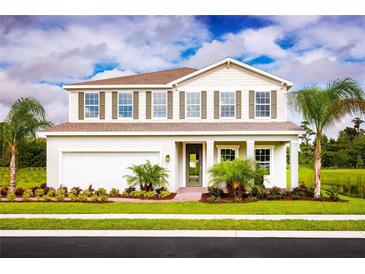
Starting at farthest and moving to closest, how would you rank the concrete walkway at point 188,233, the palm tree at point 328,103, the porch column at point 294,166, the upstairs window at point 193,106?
1. the upstairs window at point 193,106
2. the porch column at point 294,166
3. the palm tree at point 328,103
4. the concrete walkway at point 188,233

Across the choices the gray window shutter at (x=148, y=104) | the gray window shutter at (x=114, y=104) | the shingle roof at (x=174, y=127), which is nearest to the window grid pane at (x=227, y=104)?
the shingle roof at (x=174, y=127)

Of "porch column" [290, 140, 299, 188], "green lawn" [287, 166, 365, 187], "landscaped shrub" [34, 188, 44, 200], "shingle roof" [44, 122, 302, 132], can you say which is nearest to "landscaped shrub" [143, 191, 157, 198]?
"shingle roof" [44, 122, 302, 132]

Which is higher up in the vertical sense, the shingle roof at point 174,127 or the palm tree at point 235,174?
the shingle roof at point 174,127

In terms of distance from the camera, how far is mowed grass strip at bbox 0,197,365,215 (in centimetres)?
1259

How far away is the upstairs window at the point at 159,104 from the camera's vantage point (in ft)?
64.9

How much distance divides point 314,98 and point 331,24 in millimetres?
4260

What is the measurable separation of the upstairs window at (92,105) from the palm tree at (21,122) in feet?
7.22

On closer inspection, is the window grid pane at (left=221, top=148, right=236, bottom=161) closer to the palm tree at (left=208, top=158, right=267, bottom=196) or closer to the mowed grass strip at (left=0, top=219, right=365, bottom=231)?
the palm tree at (left=208, top=158, right=267, bottom=196)

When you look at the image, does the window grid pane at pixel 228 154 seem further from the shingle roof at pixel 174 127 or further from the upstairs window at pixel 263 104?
the upstairs window at pixel 263 104

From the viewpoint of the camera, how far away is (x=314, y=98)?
51.9ft

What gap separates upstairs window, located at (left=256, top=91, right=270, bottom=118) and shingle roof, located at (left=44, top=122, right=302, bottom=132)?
703mm

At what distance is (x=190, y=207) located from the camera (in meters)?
13.5

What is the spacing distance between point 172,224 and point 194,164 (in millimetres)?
9106

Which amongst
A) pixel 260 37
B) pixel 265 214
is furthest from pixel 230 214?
pixel 260 37
